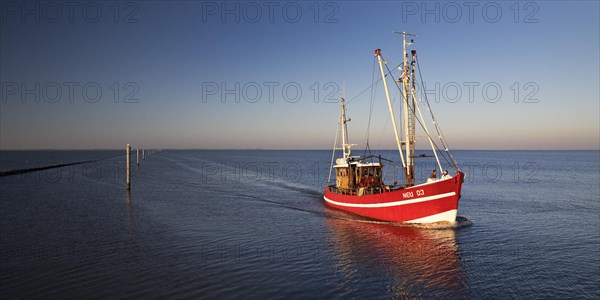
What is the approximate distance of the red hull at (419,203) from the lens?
27578 millimetres

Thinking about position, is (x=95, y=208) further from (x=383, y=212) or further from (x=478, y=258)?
(x=478, y=258)

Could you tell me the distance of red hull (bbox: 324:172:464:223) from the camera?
27.6 m

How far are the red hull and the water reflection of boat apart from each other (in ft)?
3.94

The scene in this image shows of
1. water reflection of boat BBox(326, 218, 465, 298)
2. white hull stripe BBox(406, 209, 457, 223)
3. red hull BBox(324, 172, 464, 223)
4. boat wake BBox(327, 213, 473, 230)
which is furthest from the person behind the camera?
boat wake BBox(327, 213, 473, 230)

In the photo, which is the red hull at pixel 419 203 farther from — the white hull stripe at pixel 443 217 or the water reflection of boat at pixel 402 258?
the water reflection of boat at pixel 402 258

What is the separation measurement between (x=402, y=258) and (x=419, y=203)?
28.1 ft

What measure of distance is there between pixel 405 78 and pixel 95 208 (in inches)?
1368

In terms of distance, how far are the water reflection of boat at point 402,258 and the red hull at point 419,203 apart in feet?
3.94

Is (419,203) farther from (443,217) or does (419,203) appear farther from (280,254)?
(280,254)

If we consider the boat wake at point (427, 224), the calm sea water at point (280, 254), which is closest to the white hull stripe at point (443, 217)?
the boat wake at point (427, 224)

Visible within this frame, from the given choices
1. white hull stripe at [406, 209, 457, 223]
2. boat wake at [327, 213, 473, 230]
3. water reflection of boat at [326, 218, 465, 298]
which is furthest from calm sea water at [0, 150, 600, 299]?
white hull stripe at [406, 209, 457, 223]

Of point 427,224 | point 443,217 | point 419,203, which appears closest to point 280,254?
point 419,203

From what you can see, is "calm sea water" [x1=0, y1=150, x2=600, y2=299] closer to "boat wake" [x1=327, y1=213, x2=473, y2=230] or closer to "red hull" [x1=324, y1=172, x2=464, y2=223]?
"boat wake" [x1=327, y1=213, x2=473, y2=230]

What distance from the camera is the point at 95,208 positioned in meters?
37.3
